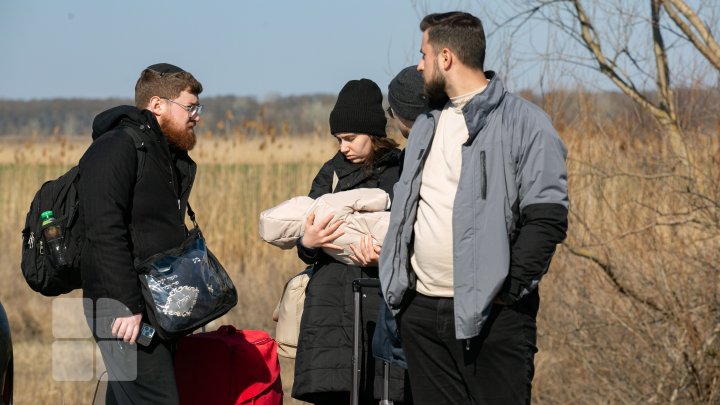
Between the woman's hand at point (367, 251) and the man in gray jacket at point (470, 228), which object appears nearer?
the man in gray jacket at point (470, 228)

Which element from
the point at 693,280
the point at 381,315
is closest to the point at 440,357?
the point at 381,315

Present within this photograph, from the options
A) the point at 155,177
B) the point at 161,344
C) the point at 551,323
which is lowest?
the point at 551,323

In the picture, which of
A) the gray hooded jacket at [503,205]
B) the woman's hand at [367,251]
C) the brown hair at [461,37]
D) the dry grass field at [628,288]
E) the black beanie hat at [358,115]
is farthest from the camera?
the dry grass field at [628,288]

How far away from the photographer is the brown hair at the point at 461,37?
350cm

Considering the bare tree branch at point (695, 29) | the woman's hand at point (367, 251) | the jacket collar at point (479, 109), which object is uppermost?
the bare tree branch at point (695, 29)

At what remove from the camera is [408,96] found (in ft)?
13.8

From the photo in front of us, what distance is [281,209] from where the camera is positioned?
441 centimetres

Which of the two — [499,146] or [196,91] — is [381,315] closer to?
[499,146]

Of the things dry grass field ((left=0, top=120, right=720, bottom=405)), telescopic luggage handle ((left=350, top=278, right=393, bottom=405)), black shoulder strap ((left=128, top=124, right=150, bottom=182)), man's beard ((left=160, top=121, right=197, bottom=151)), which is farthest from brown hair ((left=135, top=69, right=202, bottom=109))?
dry grass field ((left=0, top=120, right=720, bottom=405))

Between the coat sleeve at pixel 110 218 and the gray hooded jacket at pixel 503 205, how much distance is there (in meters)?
1.21

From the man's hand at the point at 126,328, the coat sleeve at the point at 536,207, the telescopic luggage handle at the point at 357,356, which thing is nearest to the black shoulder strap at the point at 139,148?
the man's hand at the point at 126,328

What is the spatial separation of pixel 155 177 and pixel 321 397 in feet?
3.72

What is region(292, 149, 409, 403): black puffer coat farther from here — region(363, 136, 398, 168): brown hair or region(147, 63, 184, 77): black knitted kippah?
region(147, 63, 184, 77): black knitted kippah

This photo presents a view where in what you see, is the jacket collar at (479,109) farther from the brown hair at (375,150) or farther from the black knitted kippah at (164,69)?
the black knitted kippah at (164,69)
